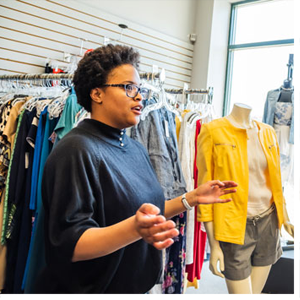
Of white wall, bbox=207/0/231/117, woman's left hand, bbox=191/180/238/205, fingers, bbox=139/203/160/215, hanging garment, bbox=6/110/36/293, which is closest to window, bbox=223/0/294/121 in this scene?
white wall, bbox=207/0/231/117

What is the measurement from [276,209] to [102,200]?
4.11 ft

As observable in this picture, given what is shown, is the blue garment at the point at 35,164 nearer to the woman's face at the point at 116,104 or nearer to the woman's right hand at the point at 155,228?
the woman's face at the point at 116,104

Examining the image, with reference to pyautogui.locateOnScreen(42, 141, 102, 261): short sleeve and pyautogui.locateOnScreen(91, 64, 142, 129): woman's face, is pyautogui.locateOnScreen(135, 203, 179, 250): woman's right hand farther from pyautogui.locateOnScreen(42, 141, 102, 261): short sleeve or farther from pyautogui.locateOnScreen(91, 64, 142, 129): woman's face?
pyautogui.locateOnScreen(91, 64, 142, 129): woman's face

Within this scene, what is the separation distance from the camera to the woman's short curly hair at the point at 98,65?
1.24 meters

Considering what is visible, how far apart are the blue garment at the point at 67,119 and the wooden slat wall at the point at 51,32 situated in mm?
2035

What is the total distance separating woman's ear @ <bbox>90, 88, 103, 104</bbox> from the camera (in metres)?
1.25

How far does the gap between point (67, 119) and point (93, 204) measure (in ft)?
3.97

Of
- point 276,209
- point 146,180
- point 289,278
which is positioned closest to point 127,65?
point 146,180

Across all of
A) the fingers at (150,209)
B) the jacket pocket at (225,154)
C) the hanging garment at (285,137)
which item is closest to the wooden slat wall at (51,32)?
the hanging garment at (285,137)

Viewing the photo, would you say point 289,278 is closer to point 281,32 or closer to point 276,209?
point 276,209

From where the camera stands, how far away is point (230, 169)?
6.23 ft

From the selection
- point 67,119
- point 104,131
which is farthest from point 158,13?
point 104,131

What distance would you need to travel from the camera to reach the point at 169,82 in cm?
553

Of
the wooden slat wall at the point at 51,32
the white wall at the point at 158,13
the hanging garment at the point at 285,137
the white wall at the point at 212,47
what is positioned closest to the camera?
the hanging garment at the point at 285,137
